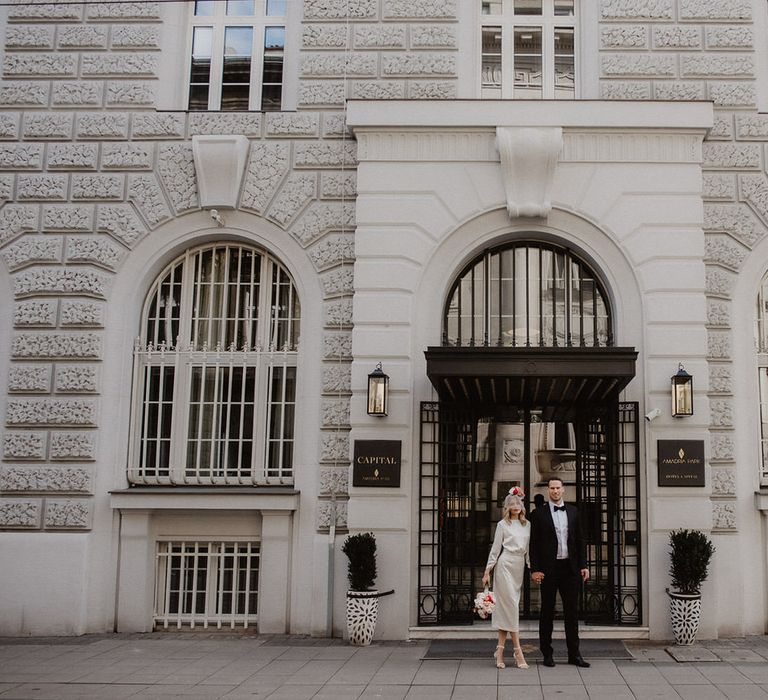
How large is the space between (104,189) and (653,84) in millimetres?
8011

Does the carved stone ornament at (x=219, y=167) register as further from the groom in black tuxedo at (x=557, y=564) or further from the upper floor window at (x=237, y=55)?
the groom in black tuxedo at (x=557, y=564)

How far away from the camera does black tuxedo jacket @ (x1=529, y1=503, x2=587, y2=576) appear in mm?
9031

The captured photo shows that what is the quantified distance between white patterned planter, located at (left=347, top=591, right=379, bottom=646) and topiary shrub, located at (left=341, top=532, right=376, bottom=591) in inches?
4.2

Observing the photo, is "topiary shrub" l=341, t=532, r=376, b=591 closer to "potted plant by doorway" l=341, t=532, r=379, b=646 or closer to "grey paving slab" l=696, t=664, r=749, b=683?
"potted plant by doorway" l=341, t=532, r=379, b=646

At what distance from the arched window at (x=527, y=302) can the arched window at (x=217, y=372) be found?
8.09 feet

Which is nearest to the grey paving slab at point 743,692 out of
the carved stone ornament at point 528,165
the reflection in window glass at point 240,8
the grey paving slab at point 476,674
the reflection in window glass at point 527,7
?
the grey paving slab at point 476,674

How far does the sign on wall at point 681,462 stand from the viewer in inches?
414

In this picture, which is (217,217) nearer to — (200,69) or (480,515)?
(200,69)

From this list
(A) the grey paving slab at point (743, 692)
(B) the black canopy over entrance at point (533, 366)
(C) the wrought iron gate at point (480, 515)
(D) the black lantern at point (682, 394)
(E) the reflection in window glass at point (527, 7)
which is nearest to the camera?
(A) the grey paving slab at point (743, 692)

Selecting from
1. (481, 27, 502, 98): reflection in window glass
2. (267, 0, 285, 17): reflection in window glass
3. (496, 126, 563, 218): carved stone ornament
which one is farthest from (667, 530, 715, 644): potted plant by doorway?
(267, 0, 285, 17): reflection in window glass

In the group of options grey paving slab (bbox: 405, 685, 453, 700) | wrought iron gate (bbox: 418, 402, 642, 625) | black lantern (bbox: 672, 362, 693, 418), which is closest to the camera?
grey paving slab (bbox: 405, 685, 453, 700)

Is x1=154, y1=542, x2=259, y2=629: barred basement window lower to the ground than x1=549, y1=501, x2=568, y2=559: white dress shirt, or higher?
lower

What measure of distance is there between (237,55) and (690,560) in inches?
378

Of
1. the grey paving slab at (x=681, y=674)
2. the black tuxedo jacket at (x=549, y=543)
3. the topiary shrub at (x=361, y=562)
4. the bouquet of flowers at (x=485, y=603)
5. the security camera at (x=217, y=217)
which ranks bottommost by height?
the grey paving slab at (x=681, y=674)
